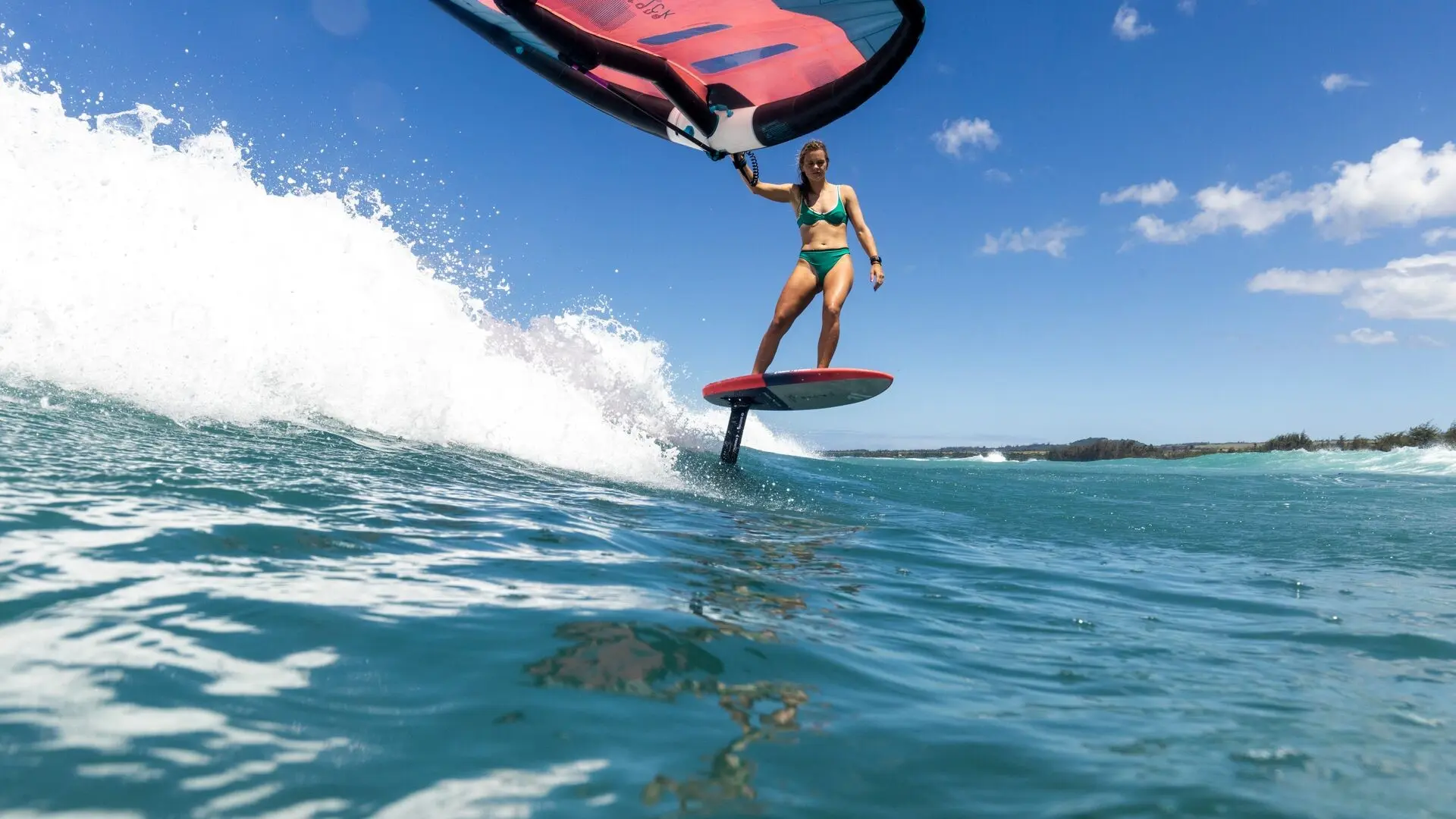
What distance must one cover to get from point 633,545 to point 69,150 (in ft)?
26.4

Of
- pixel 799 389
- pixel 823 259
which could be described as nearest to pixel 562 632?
pixel 799 389

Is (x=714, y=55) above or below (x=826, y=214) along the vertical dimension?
above

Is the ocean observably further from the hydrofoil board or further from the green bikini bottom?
the green bikini bottom

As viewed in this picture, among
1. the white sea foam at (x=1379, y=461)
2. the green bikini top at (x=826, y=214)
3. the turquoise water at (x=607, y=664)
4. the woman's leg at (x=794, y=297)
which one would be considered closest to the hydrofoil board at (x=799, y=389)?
the woman's leg at (x=794, y=297)

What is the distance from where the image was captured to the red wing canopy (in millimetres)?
7234

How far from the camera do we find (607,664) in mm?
2217

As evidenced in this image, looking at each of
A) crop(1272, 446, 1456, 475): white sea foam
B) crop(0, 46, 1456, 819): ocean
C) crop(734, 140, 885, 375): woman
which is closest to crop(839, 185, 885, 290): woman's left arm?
crop(734, 140, 885, 375): woman

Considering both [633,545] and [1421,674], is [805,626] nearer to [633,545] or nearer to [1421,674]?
[633,545]

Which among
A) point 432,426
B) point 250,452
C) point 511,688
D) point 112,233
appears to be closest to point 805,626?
point 511,688

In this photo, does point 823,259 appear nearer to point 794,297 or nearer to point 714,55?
point 794,297

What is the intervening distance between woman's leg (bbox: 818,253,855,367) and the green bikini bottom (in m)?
0.03

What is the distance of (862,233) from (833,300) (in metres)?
0.76

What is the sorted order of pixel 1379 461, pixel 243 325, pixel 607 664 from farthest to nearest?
pixel 1379 461 → pixel 243 325 → pixel 607 664

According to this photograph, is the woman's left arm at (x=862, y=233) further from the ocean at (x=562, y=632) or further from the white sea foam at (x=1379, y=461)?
the white sea foam at (x=1379, y=461)
